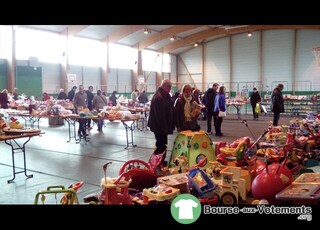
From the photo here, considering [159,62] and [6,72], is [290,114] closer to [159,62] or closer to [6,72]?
[159,62]

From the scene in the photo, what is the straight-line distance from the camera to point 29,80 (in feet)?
53.8

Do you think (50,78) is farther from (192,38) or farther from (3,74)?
(192,38)

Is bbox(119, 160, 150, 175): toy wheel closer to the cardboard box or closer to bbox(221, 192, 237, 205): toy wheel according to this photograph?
the cardboard box

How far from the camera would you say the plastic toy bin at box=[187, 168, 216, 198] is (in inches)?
136

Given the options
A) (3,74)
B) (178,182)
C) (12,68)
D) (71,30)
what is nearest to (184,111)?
(178,182)

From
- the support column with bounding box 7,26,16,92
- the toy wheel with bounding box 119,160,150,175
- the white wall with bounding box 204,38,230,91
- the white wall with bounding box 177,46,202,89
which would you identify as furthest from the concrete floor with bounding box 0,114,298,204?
the white wall with bounding box 177,46,202,89

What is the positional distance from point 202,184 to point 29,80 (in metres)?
14.9

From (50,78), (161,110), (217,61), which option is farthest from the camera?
(217,61)

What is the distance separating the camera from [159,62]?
81.2ft

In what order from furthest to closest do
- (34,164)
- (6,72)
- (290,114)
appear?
(290,114) < (6,72) < (34,164)

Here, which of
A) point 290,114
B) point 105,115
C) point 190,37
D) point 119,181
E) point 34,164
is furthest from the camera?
point 190,37

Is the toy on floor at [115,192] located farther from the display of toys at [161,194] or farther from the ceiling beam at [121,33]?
the ceiling beam at [121,33]

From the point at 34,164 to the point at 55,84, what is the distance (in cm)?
1293
